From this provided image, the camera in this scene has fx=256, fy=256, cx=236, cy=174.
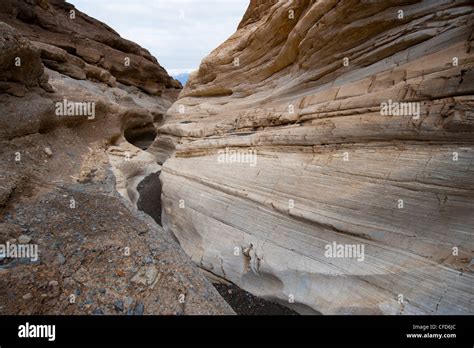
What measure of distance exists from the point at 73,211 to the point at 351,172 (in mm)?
5147

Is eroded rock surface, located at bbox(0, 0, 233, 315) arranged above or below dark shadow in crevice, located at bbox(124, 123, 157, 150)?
below

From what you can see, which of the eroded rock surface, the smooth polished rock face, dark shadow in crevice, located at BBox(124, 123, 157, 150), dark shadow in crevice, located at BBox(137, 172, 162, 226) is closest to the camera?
the eroded rock surface

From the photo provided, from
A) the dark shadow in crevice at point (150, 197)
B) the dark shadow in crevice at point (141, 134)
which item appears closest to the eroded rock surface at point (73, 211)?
the dark shadow in crevice at point (150, 197)

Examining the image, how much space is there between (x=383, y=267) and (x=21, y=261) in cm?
517

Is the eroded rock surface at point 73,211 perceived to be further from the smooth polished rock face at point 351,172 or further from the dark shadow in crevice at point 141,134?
the dark shadow in crevice at point 141,134

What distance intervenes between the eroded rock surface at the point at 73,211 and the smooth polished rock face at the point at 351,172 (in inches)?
65.4

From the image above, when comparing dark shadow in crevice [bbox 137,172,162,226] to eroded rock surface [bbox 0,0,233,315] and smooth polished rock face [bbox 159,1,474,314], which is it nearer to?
eroded rock surface [bbox 0,0,233,315]

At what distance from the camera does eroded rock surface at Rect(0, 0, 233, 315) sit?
3.26 m

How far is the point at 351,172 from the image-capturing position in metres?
4.48

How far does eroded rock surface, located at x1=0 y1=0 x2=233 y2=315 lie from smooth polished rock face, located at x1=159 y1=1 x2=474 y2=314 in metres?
1.66

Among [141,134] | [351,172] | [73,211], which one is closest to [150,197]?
[73,211]

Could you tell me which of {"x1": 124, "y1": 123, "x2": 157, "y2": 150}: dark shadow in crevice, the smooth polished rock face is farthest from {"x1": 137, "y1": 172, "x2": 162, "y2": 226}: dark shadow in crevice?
{"x1": 124, "y1": 123, "x2": 157, "y2": 150}: dark shadow in crevice
